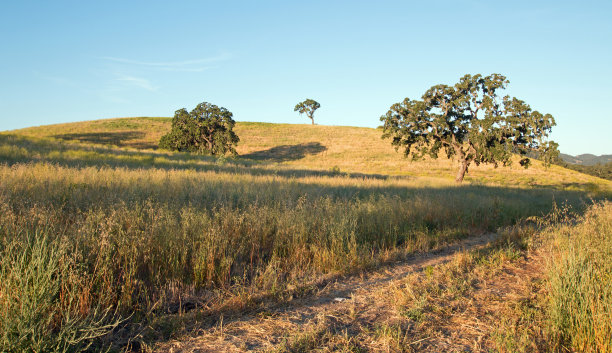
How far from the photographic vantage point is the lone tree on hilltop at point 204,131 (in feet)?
128

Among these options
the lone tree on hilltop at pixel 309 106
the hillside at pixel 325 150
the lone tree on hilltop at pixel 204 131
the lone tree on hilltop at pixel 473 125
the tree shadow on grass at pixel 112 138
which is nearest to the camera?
the lone tree on hilltop at pixel 473 125

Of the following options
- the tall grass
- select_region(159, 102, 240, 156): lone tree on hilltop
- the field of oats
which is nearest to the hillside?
select_region(159, 102, 240, 156): lone tree on hilltop

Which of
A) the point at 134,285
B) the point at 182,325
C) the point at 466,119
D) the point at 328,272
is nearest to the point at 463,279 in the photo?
the point at 328,272

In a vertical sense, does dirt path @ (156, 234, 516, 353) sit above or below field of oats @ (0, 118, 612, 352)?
below

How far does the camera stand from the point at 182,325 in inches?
136

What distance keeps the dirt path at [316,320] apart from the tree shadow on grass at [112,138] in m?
49.4

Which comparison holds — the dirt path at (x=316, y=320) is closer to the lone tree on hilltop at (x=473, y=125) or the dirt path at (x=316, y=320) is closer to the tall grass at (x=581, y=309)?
the tall grass at (x=581, y=309)

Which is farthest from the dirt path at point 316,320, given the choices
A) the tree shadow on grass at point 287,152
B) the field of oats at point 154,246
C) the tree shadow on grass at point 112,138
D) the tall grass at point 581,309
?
the tree shadow on grass at point 112,138

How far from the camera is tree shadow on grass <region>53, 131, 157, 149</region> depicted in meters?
49.2

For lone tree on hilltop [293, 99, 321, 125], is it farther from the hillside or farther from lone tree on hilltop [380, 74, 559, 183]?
lone tree on hilltop [380, 74, 559, 183]

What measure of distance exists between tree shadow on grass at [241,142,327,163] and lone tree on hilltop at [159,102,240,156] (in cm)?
828

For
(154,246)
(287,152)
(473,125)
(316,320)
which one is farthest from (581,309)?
(287,152)

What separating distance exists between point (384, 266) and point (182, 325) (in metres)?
3.59

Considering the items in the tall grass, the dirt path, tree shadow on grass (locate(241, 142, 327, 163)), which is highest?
tree shadow on grass (locate(241, 142, 327, 163))
